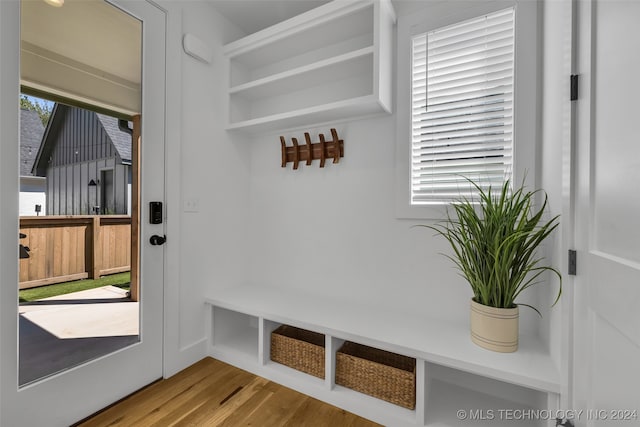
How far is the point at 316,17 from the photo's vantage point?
5.75 ft

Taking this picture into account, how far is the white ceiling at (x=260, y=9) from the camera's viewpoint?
197 cm

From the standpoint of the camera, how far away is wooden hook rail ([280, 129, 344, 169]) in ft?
6.49

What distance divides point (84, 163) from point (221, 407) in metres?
1.45

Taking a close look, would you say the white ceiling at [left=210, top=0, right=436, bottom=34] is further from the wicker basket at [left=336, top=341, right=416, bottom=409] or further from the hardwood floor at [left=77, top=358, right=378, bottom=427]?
the hardwood floor at [left=77, top=358, right=378, bottom=427]

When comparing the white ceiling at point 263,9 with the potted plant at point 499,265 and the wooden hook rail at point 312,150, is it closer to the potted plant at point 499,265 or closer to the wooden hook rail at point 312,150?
the wooden hook rail at point 312,150

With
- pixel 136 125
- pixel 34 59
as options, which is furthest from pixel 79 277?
pixel 34 59

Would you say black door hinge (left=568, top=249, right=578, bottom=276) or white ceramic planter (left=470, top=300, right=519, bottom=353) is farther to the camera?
white ceramic planter (left=470, top=300, right=519, bottom=353)

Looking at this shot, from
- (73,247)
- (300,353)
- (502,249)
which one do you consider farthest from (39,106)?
(502,249)

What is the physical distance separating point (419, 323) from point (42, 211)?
1977 mm

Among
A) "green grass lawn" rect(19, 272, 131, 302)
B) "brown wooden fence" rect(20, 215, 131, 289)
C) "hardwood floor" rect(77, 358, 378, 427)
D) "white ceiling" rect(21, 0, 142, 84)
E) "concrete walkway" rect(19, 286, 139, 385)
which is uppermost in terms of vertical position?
"white ceiling" rect(21, 0, 142, 84)

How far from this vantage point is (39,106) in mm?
1272

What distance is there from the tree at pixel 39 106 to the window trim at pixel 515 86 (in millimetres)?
1808

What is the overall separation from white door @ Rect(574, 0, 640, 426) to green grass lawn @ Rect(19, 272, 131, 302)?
208 centimetres

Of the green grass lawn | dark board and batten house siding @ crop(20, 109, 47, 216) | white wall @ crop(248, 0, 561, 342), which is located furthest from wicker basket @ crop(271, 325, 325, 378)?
dark board and batten house siding @ crop(20, 109, 47, 216)
